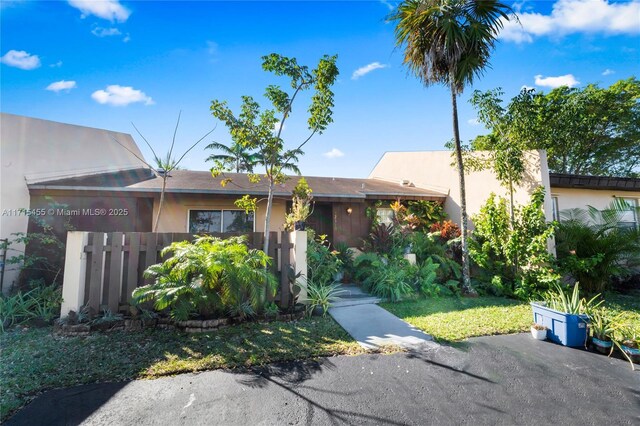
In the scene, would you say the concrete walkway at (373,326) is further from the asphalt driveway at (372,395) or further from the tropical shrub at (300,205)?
the tropical shrub at (300,205)

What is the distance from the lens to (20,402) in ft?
8.21

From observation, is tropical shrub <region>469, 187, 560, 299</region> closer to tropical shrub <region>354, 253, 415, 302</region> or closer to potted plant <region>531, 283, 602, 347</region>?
tropical shrub <region>354, 253, 415, 302</region>

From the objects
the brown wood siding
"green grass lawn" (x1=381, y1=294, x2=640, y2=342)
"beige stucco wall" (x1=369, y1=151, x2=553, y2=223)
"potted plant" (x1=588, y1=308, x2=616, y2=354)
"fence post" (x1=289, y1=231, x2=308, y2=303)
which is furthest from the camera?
the brown wood siding

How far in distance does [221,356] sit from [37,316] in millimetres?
3905

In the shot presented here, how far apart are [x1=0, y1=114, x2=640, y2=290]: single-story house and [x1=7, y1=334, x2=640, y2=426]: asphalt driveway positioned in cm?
544

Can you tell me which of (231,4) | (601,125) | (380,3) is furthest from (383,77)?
(601,125)

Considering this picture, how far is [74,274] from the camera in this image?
4.37 meters

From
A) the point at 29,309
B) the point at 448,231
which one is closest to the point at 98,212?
the point at 29,309

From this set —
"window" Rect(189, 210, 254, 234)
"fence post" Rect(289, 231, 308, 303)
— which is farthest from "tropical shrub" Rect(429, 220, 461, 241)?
"window" Rect(189, 210, 254, 234)

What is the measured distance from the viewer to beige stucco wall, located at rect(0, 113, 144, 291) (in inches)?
253

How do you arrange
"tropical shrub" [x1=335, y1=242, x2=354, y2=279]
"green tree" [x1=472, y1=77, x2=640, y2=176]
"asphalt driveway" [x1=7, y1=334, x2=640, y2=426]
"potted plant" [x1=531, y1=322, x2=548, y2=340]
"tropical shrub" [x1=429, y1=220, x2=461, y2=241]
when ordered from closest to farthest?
"asphalt driveway" [x1=7, y1=334, x2=640, y2=426], "potted plant" [x1=531, y1=322, x2=548, y2=340], "tropical shrub" [x1=335, y1=242, x2=354, y2=279], "tropical shrub" [x1=429, y1=220, x2=461, y2=241], "green tree" [x1=472, y1=77, x2=640, y2=176]

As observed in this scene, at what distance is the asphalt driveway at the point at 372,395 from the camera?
7.78 feet

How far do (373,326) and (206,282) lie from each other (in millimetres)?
2880

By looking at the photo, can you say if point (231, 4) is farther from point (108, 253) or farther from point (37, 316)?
point (37, 316)
